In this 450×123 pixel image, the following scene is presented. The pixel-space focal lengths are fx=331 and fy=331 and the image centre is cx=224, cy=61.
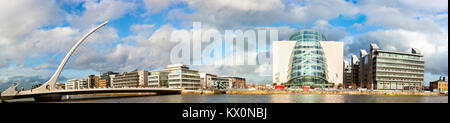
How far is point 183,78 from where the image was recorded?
388ft

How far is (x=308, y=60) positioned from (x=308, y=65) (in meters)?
1.80

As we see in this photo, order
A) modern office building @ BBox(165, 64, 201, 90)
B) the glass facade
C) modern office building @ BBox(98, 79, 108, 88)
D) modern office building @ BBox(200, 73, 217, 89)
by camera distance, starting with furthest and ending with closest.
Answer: modern office building @ BBox(98, 79, 108, 88)
modern office building @ BBox(200, 73, 217, 89)
the glass facade
modern office building @ BBox(165, 64, 201, 90)

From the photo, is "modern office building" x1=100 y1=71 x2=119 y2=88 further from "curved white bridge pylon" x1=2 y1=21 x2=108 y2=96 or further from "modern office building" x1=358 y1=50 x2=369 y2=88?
"modern office building" x1=358 y1=50 x2=369 y2=88

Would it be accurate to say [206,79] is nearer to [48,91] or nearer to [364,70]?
[364,70]

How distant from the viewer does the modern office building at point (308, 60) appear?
119125 mm

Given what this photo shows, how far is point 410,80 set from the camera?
414ft

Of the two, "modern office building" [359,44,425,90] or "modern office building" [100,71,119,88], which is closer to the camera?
"modern office building" [359,44,425,90]

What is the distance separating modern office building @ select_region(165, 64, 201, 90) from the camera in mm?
117250

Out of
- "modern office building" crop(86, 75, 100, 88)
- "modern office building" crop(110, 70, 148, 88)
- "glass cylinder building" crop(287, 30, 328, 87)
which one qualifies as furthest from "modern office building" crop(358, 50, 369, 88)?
"modern office building" crop(86, 75, 100, 88)

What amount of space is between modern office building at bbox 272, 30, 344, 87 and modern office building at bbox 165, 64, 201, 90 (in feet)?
104

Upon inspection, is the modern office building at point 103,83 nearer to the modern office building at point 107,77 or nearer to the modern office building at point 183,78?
the modern office building at point 107,77
